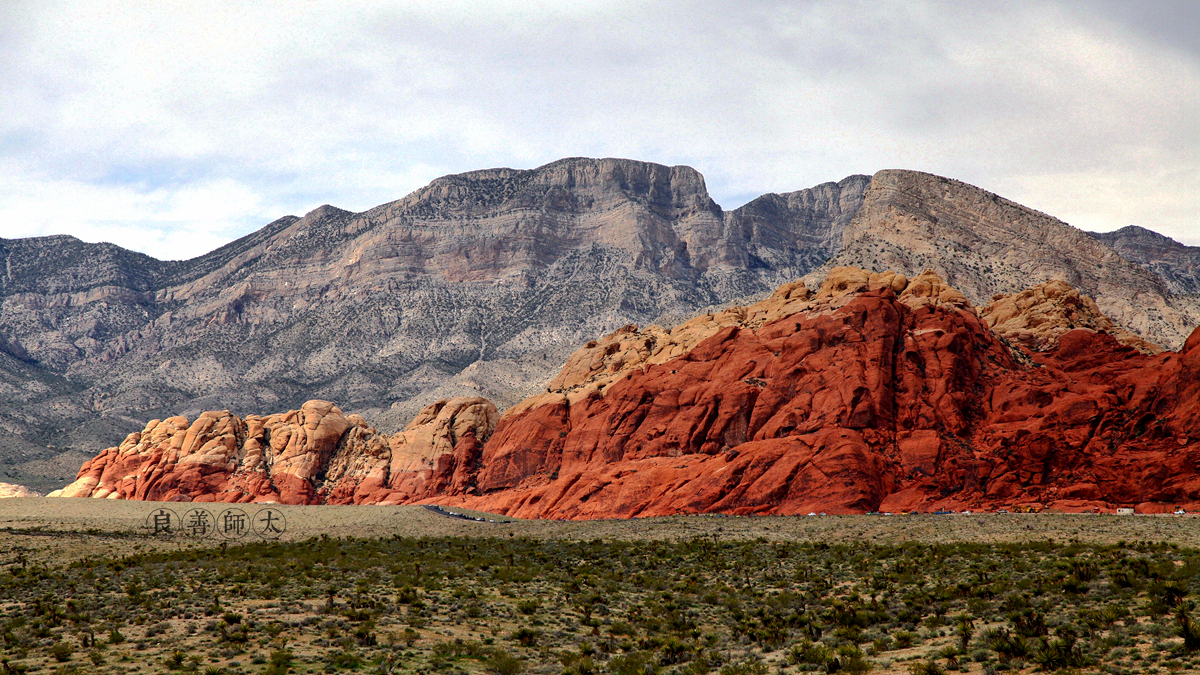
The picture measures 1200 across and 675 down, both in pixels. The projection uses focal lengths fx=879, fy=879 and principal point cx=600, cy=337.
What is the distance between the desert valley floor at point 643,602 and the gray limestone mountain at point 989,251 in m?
77.6

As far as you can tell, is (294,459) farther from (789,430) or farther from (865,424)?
(865,424)

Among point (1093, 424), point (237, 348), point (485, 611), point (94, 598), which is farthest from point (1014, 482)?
point (237, 348)

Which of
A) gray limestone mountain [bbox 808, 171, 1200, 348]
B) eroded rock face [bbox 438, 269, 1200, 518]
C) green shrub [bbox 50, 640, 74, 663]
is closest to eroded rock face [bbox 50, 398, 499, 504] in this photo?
eroded rock face [bbox 438, 269, 1200, 518]

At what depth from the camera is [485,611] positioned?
30.2m

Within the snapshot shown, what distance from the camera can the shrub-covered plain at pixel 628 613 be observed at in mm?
22453

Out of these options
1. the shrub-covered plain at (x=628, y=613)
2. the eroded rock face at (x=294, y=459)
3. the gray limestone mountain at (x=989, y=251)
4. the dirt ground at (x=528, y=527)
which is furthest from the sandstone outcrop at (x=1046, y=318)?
the eroded rock face at (x=294, y=459)

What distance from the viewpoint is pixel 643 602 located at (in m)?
32.3

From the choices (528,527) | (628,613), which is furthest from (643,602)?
(528,527)

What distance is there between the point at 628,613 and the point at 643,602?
2.32 m

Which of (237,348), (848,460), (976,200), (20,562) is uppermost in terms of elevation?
(976,200)

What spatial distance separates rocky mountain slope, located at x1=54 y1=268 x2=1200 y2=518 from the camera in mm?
59750

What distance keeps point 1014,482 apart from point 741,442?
20.1 metres

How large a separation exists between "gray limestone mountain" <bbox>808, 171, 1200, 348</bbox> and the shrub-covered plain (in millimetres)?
86881

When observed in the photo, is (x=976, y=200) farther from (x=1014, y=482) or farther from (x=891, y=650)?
(x=891, y=650)
